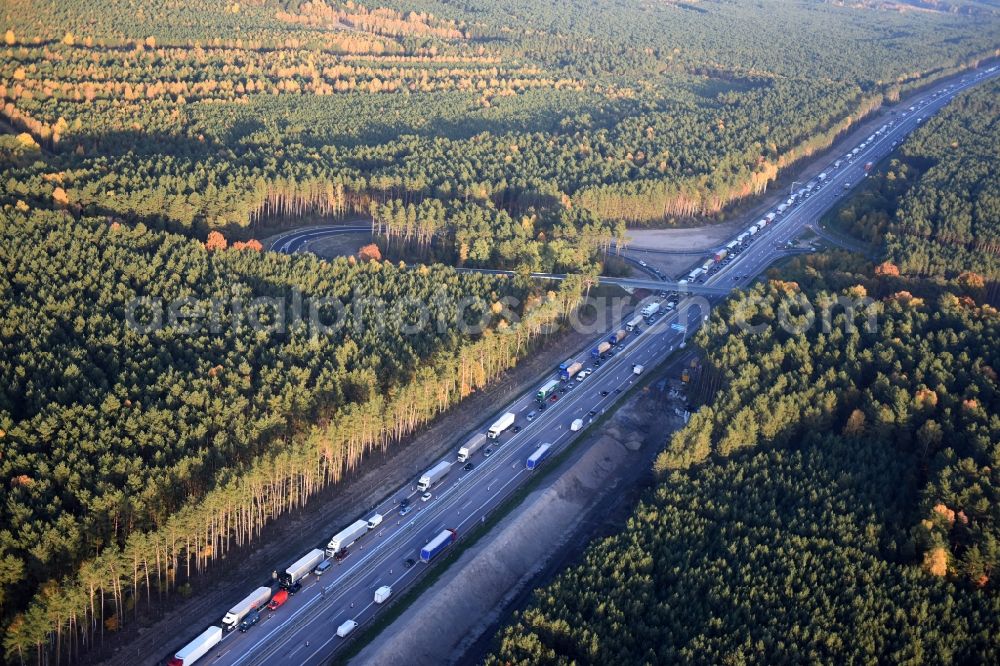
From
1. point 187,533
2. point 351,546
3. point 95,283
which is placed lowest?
point 351,546

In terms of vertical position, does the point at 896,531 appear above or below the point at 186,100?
below

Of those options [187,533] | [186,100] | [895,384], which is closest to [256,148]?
[186,100]

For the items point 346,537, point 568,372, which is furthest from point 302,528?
point 568,372

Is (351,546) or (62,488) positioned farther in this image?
(351,546)

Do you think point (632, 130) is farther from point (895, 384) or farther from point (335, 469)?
point (335, 469)

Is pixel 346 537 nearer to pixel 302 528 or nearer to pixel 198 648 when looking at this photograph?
pixel 302 528

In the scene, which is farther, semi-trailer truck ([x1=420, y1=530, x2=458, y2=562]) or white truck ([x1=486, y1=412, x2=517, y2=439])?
white truck ([x1=486, y1=412, x2=517, y2=439])

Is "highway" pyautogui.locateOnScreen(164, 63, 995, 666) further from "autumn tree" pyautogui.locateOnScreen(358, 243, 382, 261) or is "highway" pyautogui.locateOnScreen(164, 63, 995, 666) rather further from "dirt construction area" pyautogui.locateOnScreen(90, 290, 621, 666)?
"autumn tree" pyautogui.locateOnScreen(358, 243, 382, 261)

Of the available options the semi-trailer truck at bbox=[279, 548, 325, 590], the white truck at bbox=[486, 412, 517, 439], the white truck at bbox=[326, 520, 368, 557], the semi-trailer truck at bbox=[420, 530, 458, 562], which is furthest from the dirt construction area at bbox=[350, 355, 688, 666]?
the semi-trailer truck at bbox=[279, 548, 325, 590]
